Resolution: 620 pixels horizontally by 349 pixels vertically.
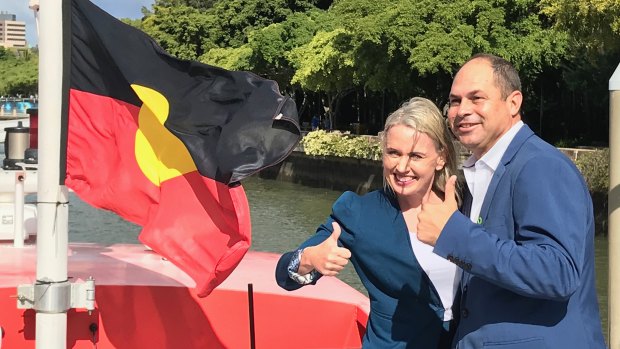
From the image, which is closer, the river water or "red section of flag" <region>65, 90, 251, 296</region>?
"red section of flag" <region>65, 90, 251, 296</region>

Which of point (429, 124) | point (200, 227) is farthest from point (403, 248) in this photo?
point (200, 227)

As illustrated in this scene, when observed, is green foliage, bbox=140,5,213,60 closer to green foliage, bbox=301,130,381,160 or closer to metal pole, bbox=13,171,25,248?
green foliage, bbox=301,130,381,160

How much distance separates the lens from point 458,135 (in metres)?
2.38

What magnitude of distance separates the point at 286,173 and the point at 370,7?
1139 cm

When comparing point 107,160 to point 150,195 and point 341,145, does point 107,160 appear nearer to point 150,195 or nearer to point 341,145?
point 150,195

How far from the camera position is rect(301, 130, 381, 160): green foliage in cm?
2867

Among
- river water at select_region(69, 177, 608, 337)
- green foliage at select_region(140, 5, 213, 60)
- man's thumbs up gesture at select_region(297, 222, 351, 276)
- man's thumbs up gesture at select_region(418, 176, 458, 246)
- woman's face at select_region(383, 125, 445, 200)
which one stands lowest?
river water at select_region(69, 177, 608, 337)

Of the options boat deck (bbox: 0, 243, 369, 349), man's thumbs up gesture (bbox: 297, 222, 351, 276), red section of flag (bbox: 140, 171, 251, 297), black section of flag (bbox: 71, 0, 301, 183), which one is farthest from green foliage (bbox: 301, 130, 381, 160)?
man's thumbs up gesture (bbox: 297, 222, 351, 276)

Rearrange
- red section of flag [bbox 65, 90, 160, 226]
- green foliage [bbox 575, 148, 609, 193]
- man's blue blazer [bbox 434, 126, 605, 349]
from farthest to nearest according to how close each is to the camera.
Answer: green foliage [bbox 575, 148, 609, 193] < red section of flag [bbox 65, 90, 160, 226] < man's blue blazer [bbox 434, 126, 605, 349]

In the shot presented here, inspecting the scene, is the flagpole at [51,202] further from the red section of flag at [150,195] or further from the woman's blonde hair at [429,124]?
the woman's blonde hair at [429,124]

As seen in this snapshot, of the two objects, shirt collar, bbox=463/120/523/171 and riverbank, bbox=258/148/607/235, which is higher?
shirt collar, bbox=463/120/523/171

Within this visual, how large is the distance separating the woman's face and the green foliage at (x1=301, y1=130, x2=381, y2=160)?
25.0 meters

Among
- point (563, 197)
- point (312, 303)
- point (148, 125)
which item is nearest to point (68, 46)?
point (148, 125)

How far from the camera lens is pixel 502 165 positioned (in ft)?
7.25
